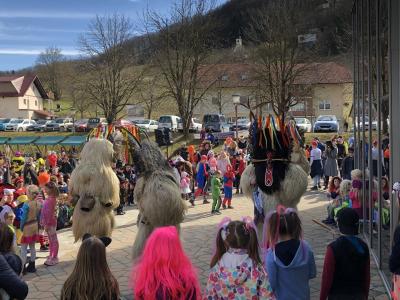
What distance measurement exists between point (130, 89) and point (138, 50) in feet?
20.7

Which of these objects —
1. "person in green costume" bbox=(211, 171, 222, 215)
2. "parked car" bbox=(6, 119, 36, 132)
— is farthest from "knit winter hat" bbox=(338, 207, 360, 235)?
"parked car" bbox=(6, 119, 36, 132)

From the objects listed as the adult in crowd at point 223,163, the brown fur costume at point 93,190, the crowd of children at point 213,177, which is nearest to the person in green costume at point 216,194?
the crowd of children at point 213,177

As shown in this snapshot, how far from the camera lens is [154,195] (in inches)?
249

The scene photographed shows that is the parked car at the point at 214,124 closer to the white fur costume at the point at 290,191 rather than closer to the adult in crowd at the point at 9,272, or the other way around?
the white fur costume at the point at 290,191

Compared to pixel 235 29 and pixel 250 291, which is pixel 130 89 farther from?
pixel 235 29

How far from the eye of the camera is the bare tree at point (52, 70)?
244ft

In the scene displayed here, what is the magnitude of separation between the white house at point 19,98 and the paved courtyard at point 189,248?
5571 centimetres

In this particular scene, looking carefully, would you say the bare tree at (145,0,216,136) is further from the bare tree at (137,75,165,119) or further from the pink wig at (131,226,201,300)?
the pink wig at (131,226,201,300)

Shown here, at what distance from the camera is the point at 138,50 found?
4597 centimetres

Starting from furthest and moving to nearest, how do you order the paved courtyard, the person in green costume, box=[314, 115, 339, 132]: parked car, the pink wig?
box=[314, 115, 339, 132]: parked car < the person in green costume < the paved courtyard < the pink wig

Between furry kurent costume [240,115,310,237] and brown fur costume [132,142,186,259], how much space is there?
3.66ft

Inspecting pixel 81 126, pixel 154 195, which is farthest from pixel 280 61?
pixel 154 195

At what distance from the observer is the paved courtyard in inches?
263

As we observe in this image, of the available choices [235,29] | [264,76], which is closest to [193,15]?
[264,76]
